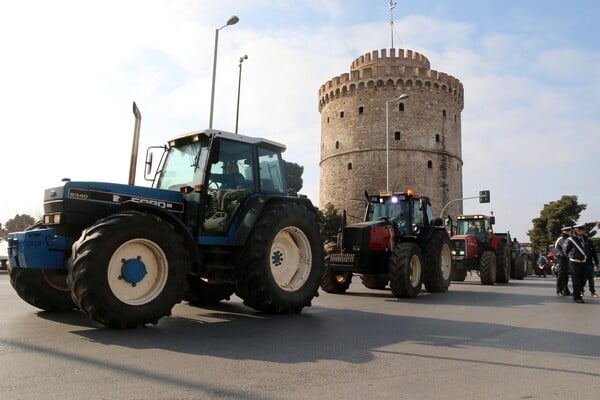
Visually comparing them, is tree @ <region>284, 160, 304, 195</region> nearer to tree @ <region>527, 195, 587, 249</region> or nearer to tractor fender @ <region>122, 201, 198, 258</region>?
tree @ <region>527, 195, 587, 249</region>

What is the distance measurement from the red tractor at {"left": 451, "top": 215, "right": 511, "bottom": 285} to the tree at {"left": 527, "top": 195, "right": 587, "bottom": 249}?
47.3 m

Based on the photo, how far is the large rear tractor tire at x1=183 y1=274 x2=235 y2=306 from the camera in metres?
8.20

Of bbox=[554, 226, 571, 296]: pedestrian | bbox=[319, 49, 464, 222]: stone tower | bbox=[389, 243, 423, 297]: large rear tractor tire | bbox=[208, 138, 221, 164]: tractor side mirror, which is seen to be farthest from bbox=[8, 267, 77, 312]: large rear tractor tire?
bbox=[319, 49, 464, 222]: stone tower

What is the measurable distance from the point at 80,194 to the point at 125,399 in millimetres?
3325

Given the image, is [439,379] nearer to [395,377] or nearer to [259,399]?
[395,377]

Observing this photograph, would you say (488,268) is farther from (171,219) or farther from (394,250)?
(171,219)

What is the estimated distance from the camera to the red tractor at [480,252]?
54.0 feet

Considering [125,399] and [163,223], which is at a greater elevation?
[163,223]

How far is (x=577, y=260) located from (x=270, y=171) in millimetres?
7073

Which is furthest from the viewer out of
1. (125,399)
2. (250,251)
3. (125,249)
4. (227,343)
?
(250,251)

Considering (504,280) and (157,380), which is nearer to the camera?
(157,380)

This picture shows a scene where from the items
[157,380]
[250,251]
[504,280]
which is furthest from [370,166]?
[157,380]

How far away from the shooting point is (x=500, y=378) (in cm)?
404

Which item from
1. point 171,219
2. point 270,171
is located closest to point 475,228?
point 270,171
